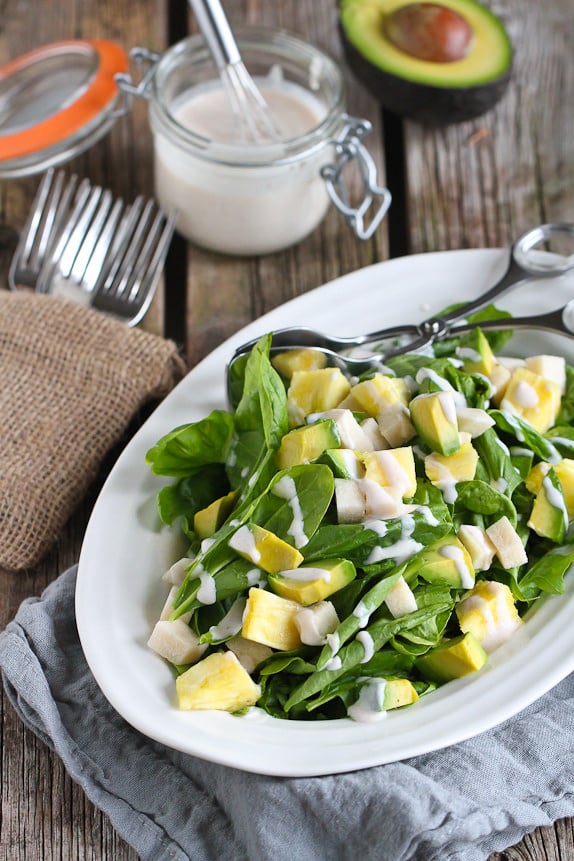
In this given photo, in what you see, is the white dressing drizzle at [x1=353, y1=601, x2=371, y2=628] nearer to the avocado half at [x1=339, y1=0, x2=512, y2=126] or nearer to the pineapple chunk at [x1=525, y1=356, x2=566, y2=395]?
the pineapple chunk at [x1=525, y1=356, x2=566, y2=395]

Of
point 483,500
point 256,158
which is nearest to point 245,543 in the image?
point 483,500

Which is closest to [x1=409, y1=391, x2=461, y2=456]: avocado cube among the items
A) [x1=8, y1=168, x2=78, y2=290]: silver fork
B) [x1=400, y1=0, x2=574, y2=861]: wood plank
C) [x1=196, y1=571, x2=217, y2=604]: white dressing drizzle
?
[x1=196, y1=571, x2=217, y2=604]: white dressing drizzle

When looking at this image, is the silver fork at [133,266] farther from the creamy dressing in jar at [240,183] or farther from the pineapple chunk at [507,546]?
the pineapple chunk at [507,546]

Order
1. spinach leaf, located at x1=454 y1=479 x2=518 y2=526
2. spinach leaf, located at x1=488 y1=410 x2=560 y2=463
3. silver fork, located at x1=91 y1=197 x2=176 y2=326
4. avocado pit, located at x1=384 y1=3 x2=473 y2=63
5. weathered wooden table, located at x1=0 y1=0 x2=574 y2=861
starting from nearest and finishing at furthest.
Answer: spinach leaf, located at x1=454 y1=479 x2=518 y2=526
spinach leaf, located at x1=488 y1=410 x2=560 y2=463
silver fork, located at x1=91 y1=197 x2=176 y2=326
weathered wooden table, located at x1=0 y1=0 x2=574 y2=861
avocado pit, located at x1=384 y1=3 x2=473 y2=63

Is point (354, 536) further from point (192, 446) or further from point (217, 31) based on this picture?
point (217, 31)

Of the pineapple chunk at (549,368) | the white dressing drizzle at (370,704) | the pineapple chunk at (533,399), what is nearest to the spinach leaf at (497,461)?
the pineapple chunk at (533,399)

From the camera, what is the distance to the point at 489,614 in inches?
74.7

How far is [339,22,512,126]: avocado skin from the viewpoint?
2998mm

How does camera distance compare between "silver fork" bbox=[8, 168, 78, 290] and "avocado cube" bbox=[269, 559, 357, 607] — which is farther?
"silver fork" bbox=[8, 168, 78, 290]

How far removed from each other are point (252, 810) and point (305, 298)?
113 cm

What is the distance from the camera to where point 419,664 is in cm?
191

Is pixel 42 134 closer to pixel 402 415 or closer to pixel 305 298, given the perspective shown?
pixel 305 298

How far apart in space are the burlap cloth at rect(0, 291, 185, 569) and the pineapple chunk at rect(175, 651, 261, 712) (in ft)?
2.02

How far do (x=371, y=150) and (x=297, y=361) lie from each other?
121 centimetres
